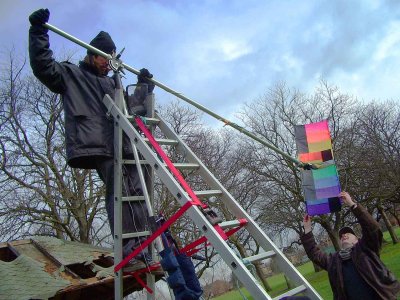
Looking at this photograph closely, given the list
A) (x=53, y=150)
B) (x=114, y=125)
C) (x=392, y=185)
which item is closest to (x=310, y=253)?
(x=114, y=125)

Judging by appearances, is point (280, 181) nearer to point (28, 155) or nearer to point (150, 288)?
point (28, 155)

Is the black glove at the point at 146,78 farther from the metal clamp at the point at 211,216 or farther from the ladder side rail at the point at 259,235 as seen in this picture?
the metal clamp at the point at 211,216

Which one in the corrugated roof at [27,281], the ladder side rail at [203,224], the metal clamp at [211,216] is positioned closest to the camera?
the ladder side rail at [203,224]

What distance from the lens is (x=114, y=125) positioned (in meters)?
4.08

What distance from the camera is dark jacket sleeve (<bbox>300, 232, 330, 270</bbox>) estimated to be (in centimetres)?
425

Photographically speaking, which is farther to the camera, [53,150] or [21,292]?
[53,150]

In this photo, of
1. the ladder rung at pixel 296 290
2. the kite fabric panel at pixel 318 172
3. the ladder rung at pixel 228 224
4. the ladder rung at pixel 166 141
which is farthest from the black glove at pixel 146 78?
the ladder rung at pixel 296 290

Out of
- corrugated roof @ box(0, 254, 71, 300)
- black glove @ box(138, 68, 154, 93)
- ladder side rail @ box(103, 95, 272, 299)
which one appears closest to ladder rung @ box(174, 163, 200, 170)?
ladder side rail @ box(103, 95, 272, 299)

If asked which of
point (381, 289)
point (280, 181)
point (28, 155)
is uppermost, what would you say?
point (28, 155)

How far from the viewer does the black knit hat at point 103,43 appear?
4355mm

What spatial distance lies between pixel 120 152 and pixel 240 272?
186 cm

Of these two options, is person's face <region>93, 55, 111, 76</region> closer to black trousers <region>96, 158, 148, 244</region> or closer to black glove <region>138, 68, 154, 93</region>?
black glove <region>138, 68, 154, 93</region>

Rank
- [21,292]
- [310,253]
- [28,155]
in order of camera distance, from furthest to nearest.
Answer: [28,155] < [21,292] < [310,253]

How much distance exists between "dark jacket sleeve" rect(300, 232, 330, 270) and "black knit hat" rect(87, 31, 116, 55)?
3.12m
